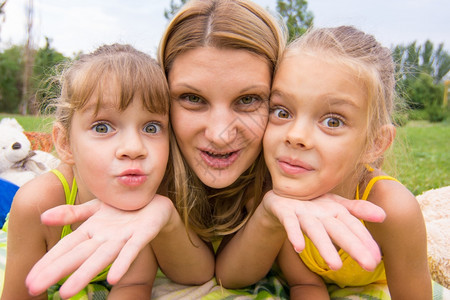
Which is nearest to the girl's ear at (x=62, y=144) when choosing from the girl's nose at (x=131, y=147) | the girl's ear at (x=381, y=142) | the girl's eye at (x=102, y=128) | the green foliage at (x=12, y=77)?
the girl's eye at (x=102, y=128)

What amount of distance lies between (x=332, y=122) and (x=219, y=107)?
0.45 meters

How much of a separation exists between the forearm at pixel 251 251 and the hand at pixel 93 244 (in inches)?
16.7

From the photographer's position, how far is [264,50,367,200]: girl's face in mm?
1430

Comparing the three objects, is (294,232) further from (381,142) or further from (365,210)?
(381,142)

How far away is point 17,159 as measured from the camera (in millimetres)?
3000

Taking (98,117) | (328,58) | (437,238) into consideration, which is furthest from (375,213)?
(437,238)

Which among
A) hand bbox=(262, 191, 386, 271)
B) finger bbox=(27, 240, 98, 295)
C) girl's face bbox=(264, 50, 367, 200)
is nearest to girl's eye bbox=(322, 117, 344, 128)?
girl's face bbox=(264, 50, 367, 200)

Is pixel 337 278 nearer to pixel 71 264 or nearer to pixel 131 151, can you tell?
pixel 131 151

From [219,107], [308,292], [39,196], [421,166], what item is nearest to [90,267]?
[39,196]

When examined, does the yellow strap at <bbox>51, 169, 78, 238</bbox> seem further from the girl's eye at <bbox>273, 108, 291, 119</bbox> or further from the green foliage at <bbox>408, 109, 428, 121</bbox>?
the green foliage at <bbox>408, 109, 428, 121</bbox>

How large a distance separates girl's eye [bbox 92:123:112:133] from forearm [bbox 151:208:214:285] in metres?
0.42

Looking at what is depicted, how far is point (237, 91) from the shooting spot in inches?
62.6

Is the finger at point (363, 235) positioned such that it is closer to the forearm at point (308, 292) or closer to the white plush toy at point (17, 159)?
the forearm at point (308, 292)

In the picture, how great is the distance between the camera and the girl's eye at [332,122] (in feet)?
4.76
